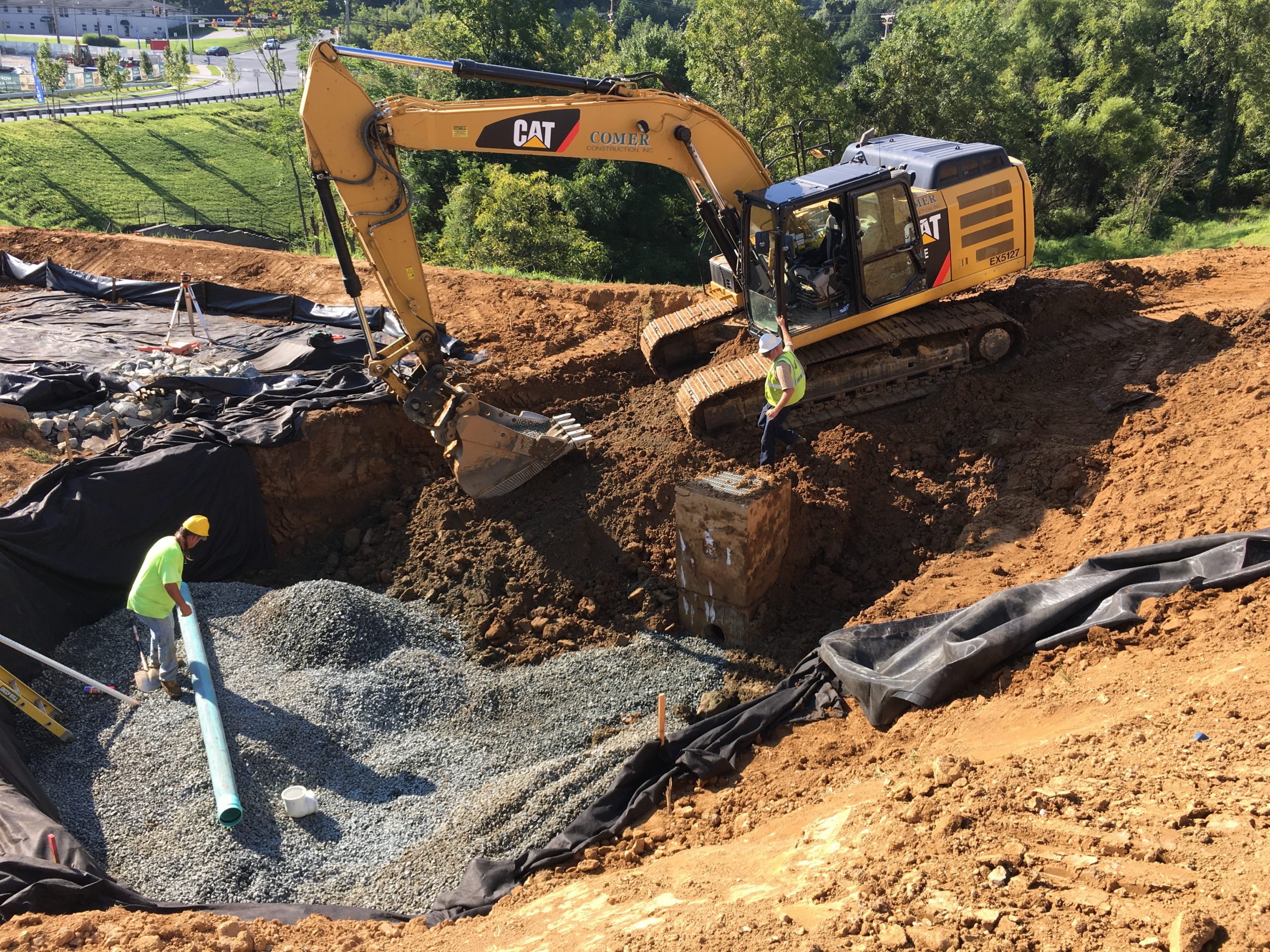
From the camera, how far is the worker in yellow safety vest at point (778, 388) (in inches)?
321

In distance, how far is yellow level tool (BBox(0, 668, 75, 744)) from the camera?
6598mm

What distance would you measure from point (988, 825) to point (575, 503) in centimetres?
544

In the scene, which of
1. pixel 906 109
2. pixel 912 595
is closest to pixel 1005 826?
pixel 912 595

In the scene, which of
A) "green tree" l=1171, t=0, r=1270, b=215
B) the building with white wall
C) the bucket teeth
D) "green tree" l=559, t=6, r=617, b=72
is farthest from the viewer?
the building with white wall

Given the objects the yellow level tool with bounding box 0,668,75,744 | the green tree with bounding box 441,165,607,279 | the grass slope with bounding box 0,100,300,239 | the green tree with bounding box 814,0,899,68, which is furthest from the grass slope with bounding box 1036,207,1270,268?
the green tree with bounding box 814,0,899,68

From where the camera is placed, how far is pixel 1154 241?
2136 cm

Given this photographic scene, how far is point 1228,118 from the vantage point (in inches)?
1055

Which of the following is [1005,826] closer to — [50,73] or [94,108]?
[50,73]

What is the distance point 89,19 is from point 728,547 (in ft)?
329

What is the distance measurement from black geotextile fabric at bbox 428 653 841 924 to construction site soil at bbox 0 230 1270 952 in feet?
0.49

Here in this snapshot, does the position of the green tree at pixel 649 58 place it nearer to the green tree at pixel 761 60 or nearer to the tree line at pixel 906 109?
the tree line at pixel 906 109

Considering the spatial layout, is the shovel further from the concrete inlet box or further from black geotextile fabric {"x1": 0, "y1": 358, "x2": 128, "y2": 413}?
black geotextile fabric {"x1": 0, "y1": 358, "x2": 128, "y2": 413}

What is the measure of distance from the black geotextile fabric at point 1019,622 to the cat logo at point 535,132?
5105 mm

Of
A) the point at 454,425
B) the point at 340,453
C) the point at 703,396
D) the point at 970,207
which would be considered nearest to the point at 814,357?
the point at 703,396
